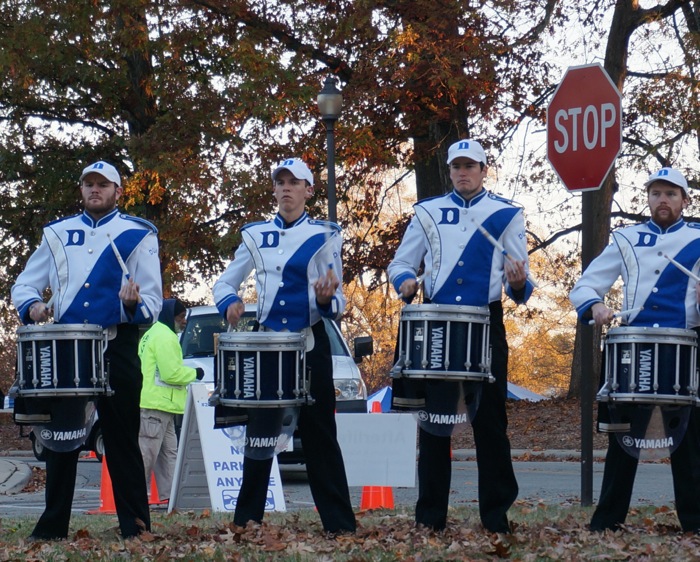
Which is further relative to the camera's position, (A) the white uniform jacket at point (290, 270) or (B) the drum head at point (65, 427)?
(A) the white uniform jacket at point (290, 270)

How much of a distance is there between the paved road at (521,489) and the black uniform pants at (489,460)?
3633 millimetres

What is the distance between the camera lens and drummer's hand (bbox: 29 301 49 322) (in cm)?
763

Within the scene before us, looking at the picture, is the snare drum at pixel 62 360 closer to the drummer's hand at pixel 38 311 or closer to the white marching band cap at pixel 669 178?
the drummer's hand at pixel 38 311

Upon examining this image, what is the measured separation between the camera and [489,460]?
7.74 meters

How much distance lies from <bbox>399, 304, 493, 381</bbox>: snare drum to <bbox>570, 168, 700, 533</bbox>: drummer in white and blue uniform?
76 cm

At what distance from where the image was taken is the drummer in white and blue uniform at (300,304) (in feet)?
25.3

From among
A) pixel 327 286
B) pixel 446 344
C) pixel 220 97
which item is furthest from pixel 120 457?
pixel 220 97

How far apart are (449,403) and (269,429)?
1.07 metres

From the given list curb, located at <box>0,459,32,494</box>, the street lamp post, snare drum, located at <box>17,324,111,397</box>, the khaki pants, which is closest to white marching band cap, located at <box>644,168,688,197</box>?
snare drum, located at <box>17,324,111,397</box>

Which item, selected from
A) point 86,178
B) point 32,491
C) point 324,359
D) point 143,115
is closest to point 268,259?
point 324,359

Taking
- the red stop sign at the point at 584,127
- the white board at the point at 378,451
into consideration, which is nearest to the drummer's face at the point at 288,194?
the red stop sign at the point at 584,127

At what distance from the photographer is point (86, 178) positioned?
7.91 m

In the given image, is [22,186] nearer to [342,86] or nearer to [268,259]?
[342,86]

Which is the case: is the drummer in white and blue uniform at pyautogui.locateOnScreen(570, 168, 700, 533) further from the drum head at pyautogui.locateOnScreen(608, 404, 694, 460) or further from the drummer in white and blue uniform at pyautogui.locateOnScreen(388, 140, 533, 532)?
the drummer in white and blue uniform at pyautogui.locateOnScreen(388, 140, 533, 532)
